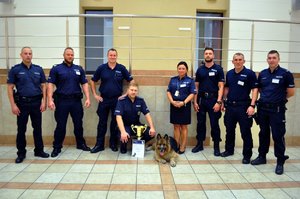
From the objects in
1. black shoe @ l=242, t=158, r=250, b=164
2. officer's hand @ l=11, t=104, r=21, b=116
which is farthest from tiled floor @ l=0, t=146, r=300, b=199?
officer's hand @ l=11, t=104, r=21, b=116

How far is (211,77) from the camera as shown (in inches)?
205

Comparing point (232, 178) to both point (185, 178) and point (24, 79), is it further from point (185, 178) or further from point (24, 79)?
point (24, 79)

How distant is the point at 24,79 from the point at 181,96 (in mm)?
2593

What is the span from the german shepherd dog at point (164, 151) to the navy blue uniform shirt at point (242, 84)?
4.24 feet

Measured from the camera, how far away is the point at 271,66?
4516 millimetres

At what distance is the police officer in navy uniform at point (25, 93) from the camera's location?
4.70 metres

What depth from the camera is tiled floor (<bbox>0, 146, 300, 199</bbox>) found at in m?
3.68

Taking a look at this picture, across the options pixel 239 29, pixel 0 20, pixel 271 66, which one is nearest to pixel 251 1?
pixel 239 29

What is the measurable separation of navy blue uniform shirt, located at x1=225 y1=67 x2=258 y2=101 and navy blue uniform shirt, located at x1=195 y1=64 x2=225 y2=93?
0.87ft

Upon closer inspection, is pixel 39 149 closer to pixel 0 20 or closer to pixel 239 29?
pixel 0 20

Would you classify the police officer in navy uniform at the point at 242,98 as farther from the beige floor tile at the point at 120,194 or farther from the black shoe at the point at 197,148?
the beige floor tile at the point at 120,194

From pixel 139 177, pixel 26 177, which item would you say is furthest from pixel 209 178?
pixel 26 177

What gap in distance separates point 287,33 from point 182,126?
5.15m

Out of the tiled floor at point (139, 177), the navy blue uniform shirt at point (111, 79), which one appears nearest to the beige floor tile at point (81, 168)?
the tiled floor at point (139, 177)
